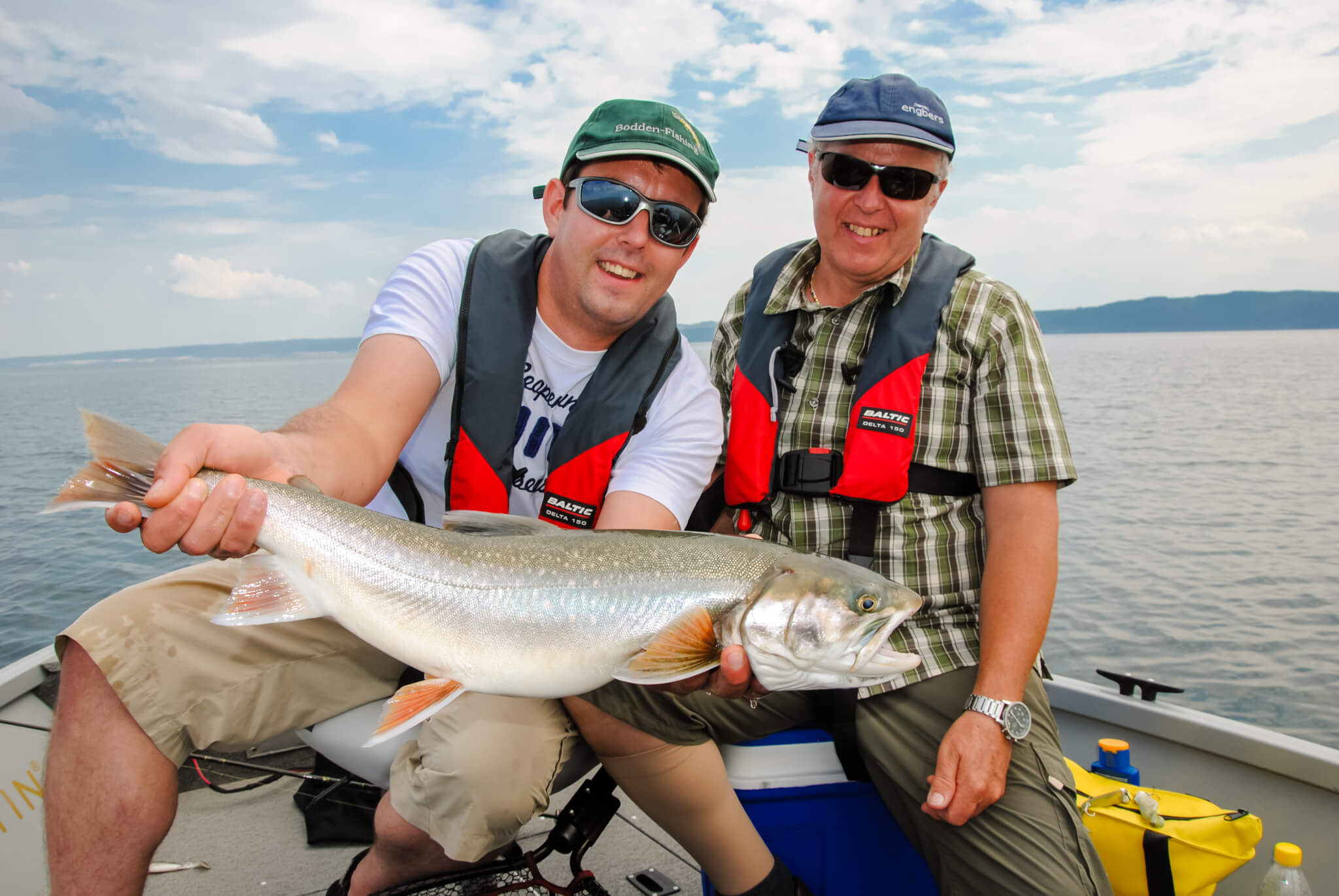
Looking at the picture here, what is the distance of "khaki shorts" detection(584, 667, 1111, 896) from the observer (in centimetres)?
255

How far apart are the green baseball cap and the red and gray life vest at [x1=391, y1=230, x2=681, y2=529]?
580mm

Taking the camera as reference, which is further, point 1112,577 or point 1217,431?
point 1217,431

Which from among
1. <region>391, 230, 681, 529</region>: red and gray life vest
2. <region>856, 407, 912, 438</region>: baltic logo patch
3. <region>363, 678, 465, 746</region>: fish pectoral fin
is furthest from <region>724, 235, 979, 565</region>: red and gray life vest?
<region>363, 678, 465, 746</region>: fish pectoral fin

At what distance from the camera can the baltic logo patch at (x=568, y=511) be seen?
10.4ft

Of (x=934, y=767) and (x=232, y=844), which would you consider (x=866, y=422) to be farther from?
(x=232, y=844)

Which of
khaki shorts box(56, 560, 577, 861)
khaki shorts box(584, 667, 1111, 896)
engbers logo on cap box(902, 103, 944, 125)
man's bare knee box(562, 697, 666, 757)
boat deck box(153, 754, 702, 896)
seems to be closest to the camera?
khaki shorts box(56, 560, 577, 861)

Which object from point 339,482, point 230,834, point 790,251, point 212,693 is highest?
point 790,251

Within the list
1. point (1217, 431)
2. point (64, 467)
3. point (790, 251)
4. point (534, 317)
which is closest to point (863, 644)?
point (534, 317)

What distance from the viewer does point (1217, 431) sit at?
77.6 ft

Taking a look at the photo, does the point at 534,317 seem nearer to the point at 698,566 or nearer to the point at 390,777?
the point at 698,566

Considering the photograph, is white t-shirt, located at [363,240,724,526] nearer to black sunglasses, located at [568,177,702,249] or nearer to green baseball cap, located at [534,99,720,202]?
black sunglasses, located at [568,177,702,249]

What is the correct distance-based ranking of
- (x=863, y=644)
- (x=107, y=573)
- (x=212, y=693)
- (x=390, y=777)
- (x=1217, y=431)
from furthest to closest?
(x=1217, y=431) → (x=107, y=573) → (x=390, y=777) → (x=212, y=693) → (x=863, y=644)

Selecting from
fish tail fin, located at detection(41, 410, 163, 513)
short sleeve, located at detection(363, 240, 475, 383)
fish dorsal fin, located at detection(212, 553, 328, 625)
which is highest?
short sleeve, located at detection(363, 240, 475, 383)

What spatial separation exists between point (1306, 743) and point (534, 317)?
339 cm
